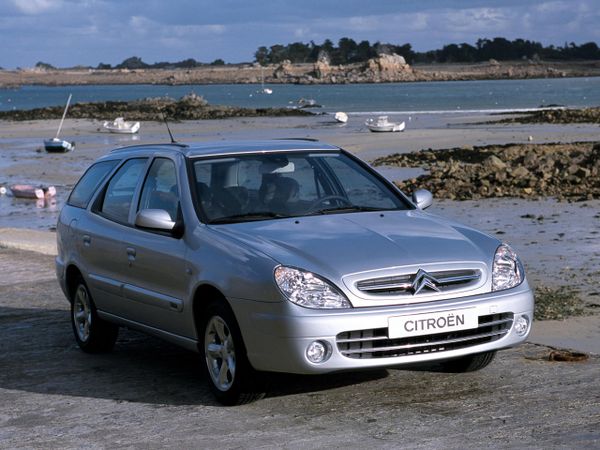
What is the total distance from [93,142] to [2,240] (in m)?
32.0

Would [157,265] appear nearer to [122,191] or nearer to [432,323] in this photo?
[122,191]

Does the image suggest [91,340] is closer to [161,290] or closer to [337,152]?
[161,290]

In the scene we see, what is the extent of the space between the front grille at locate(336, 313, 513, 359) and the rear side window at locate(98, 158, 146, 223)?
96.1 inches

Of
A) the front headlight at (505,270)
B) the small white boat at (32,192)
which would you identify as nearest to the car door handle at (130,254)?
the front headlight at (505,270)

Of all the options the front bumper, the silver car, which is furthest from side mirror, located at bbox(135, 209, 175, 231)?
the front bumper

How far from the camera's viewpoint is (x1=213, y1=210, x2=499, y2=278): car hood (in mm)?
6949

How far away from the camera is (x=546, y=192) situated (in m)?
21.7

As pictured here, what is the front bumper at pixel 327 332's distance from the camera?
6.76m

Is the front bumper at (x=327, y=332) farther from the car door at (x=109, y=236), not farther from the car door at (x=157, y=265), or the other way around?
the car door at (x=109, y=236)

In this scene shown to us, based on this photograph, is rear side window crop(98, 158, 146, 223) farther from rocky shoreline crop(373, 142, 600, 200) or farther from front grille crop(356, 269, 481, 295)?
rocky shoreline crop(373, 142, 600, 200)

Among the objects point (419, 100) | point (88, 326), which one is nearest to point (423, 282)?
point (88, 326)

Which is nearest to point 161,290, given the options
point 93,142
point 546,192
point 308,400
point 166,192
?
point 166,192

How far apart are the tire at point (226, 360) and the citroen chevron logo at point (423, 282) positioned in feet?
3.34

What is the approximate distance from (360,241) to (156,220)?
1374mm
